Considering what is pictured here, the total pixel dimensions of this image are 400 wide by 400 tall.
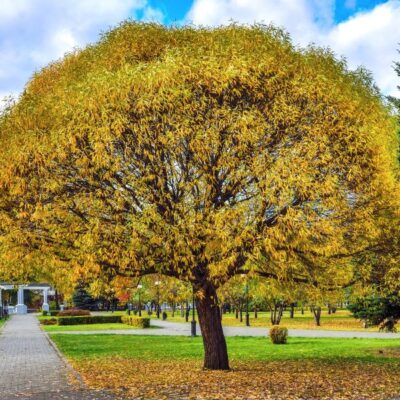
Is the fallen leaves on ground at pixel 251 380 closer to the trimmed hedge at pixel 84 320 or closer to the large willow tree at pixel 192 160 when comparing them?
the large willow tree at pixel 192 160

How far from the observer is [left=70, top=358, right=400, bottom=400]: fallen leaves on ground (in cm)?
1241

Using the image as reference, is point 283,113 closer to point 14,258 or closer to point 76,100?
point 76,100

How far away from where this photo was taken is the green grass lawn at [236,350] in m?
21.4

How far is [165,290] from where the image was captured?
16391 millimetres

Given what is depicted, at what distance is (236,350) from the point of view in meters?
24.7

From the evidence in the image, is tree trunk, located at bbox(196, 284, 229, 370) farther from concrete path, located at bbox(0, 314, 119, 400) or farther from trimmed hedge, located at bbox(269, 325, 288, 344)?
trimmed hedge, located at bbox(269, 325, 288, 344)

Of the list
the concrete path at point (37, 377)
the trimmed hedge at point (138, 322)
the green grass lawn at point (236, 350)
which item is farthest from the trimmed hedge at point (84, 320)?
the concrete path at point (37, 377)

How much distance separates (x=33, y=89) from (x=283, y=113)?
6.74 metres

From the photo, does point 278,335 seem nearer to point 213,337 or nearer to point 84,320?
point 213,337

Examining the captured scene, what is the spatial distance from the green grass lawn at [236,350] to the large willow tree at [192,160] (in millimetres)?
7877

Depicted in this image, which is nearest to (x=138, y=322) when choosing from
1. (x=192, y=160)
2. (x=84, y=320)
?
(x=84, y=320)

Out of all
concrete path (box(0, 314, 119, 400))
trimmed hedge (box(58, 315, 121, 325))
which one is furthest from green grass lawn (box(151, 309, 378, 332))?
concrete path (box(0, 314, 119, 400))

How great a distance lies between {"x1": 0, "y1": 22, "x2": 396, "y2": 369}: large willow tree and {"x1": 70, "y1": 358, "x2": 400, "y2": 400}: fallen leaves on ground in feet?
7.28

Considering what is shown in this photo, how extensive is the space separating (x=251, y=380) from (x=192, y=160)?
5.22 m
